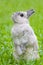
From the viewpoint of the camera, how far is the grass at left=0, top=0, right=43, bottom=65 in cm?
793

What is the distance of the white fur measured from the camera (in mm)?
7305

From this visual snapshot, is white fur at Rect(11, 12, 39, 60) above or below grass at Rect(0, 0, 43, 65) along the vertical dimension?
above

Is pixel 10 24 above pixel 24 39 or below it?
below

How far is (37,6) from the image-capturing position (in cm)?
1521

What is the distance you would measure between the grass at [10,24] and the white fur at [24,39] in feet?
0.69

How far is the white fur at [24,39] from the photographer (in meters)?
Result: 7.30

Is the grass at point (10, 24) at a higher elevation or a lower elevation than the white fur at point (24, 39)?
lower

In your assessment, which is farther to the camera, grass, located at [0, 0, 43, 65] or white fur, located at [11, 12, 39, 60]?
grass, located at [0, 0, 43, 65]

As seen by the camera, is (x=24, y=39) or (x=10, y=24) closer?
(x=24, y=39)

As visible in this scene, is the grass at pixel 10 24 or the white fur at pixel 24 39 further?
the grass at pixel 10 24

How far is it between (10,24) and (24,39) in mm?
4657

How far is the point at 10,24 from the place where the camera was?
11922mm

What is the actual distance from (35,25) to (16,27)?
428 centimetres

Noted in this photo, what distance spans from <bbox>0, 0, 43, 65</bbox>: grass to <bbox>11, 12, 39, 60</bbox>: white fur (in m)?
0.21
